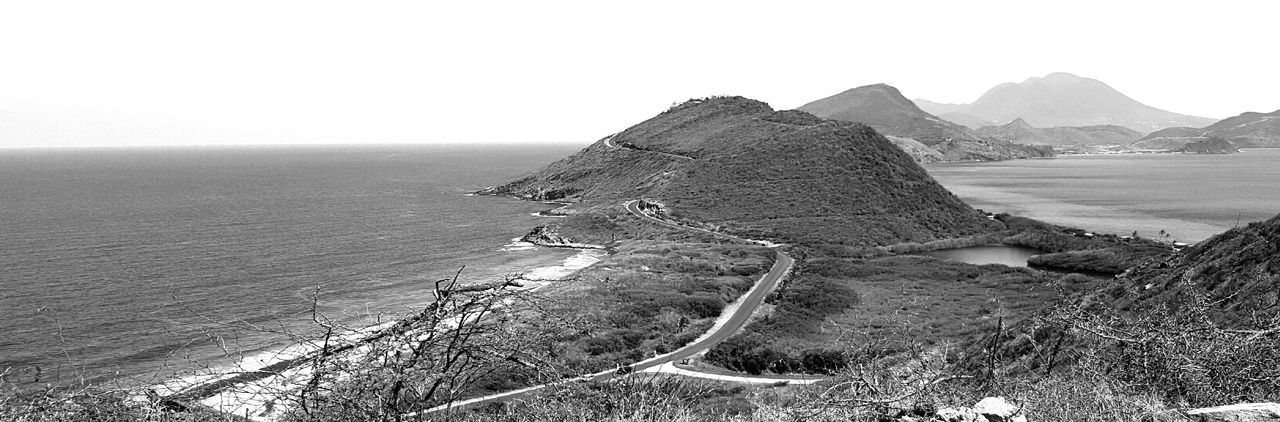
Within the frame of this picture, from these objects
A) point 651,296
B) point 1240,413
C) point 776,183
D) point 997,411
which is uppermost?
point 1240,413

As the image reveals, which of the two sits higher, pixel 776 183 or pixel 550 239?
pixel 776 183

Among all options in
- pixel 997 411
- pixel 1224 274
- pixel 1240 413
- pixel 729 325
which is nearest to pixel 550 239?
pixel 729 325

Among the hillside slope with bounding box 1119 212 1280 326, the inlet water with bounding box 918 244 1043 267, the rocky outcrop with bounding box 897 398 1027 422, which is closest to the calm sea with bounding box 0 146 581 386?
the rocky outcrop with bounding box 897 398 1027 422

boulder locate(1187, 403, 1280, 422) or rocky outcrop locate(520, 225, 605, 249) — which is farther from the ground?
boulder locate(1187, 403, 1280, 422)

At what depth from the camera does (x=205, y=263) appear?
49.9 metres

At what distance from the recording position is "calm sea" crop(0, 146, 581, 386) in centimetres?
2897

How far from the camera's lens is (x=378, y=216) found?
8106 centimetres

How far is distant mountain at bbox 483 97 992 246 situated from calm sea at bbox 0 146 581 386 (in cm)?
1563

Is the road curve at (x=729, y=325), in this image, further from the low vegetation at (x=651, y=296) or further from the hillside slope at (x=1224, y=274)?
the hillside slope at (x=1224, y=274)

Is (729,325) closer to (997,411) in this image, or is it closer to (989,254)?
(997,411)

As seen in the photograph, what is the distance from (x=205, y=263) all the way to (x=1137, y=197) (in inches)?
5080

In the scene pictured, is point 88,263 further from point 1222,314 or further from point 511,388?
point 1222,314

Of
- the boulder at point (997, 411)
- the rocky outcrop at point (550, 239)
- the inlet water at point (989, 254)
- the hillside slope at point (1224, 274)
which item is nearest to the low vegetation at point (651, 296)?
the rocky outcrop at point (550, 239)

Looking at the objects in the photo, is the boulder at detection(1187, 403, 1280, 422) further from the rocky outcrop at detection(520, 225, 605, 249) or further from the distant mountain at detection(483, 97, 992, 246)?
the rocky outcrop at detection(520, 225, 605, 249)
